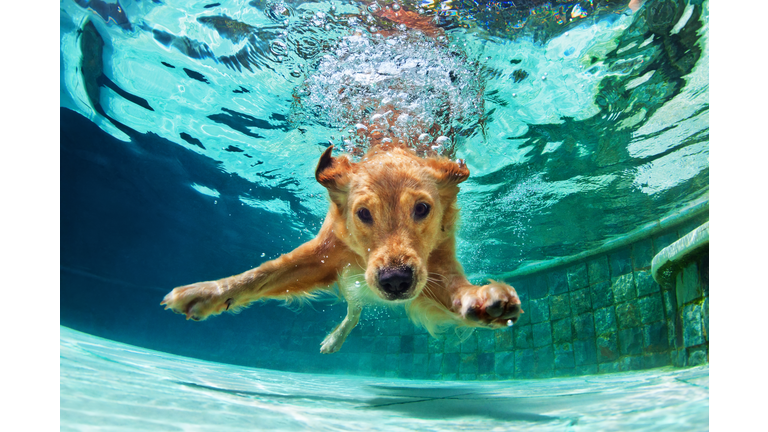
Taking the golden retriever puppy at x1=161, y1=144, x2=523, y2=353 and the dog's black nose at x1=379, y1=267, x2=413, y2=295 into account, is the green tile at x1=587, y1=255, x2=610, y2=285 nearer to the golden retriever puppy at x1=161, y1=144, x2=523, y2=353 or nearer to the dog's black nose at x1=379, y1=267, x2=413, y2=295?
the golden retriever puppy at x1=161, y1=144, x2=523, y2=353

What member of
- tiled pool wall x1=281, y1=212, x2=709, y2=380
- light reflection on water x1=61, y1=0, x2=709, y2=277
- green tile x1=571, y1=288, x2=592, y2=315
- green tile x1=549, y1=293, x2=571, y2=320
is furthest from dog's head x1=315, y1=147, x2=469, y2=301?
green tile x1=549, y1=293, x2=571, y2=320

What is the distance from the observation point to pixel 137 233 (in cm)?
2181

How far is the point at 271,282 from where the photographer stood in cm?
388

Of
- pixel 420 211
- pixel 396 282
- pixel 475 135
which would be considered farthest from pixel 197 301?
pixel 475 135

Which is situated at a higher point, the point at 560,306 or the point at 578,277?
the point at 578,277

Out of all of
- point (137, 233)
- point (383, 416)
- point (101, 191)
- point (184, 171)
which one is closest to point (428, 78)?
point (383, 416)

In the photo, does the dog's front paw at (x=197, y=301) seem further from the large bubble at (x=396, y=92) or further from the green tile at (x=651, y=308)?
the green tile at (x=651, y=308)

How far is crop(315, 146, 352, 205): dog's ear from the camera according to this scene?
160 inches

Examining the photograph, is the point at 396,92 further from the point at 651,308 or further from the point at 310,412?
the point at 651,308

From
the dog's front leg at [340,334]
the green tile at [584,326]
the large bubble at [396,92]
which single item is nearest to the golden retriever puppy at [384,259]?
the large bubble at [396,92]

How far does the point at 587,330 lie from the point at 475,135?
7.33 metres

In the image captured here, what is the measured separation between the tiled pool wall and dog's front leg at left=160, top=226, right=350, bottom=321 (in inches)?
122

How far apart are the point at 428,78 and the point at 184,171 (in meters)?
9.85

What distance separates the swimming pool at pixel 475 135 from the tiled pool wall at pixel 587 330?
56mm
